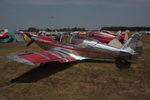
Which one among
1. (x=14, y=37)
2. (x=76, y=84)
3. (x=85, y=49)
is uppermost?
(x=14, y=37)

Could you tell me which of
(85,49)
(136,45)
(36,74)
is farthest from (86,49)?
(36,74)

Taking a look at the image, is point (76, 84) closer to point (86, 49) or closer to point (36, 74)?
point (36, 74)

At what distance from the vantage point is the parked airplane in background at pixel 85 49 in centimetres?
658

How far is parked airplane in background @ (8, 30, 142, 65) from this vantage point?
6582 millimetres

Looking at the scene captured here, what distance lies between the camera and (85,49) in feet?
23.8

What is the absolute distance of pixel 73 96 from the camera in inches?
153

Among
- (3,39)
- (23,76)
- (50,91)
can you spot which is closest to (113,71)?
(50,91)

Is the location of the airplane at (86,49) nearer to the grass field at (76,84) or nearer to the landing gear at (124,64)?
the landing gear at (124,64)

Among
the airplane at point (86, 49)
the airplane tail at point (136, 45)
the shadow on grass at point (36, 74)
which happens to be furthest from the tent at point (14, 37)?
the airplane tail at point (136, 45)

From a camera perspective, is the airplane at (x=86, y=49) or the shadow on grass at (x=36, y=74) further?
the airplane at (x=86, y=49)

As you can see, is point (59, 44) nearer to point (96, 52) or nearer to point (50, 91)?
point (96, 52)

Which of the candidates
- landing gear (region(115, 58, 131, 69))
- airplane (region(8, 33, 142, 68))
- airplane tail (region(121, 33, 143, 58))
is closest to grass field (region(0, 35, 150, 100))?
landing gear (region(115, 58, 131, 69))

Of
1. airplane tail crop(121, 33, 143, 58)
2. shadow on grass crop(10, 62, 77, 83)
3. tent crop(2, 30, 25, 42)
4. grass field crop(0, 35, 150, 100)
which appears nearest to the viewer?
grass field crop(0, 35, 150, 100)

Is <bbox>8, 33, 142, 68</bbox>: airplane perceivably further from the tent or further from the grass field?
the tent
